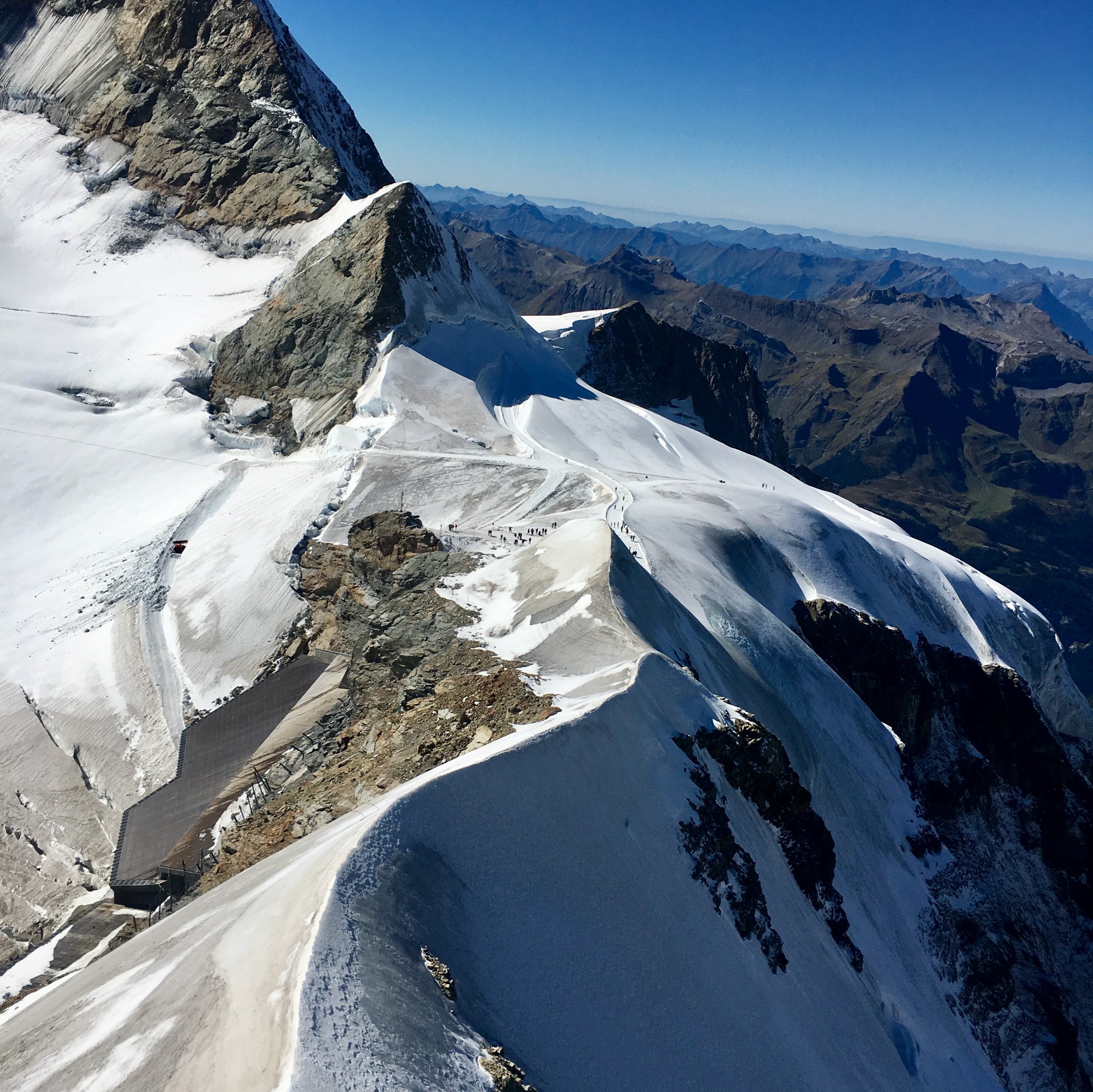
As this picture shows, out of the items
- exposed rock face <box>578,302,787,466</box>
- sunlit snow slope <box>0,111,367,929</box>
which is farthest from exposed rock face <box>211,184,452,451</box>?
exposed rock face <box>578,302,787,466</box>

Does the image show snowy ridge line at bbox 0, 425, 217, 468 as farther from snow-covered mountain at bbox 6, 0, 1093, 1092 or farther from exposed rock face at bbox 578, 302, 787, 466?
exposed rock face at bbox 578, 302, 787, 466

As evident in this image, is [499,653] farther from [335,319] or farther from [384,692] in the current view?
[335,319]

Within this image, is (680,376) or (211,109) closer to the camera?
(211,109)

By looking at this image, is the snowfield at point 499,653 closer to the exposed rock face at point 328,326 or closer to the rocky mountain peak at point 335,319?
the rocky mountain peak at point 335,319

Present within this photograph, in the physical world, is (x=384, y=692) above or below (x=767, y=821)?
above

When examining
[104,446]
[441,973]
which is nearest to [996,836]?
[441,973]

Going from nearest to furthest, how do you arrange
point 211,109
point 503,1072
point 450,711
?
point 503,1072 < point 450,711 < point 211,109
